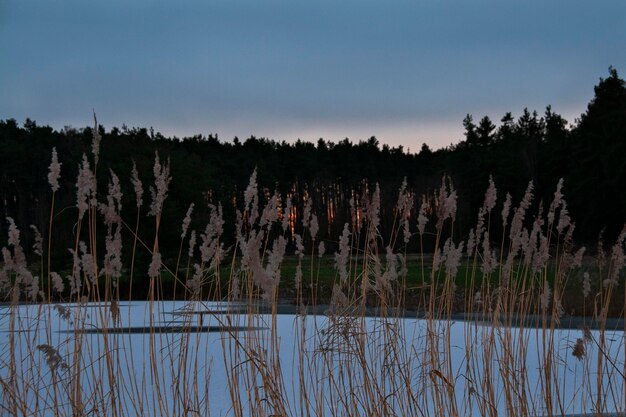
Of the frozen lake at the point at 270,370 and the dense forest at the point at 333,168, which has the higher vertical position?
the dense forest at the point at 333,168

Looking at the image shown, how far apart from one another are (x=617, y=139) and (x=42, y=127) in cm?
3126

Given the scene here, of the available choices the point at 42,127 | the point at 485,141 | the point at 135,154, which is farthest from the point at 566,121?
the point at 135,154

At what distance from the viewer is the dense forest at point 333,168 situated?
17062 millimetres

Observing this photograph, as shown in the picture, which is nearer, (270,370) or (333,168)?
(270,370)

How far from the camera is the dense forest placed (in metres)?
17.1

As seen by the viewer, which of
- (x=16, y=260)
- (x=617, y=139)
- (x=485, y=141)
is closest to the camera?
(x=16, y=260)

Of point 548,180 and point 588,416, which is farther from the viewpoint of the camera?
point 548,180

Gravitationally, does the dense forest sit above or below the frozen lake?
above

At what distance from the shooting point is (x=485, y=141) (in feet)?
167

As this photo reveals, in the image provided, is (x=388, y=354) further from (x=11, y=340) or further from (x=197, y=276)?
(x=11, y=340)

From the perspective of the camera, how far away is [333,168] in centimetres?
5369

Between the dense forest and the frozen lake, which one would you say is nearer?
the frozen lake

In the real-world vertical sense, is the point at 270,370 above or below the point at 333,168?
below

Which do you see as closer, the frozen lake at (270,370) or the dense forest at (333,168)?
the frozen lake at (270,370)
